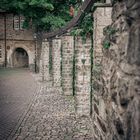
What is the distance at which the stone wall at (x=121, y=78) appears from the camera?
7.31ft

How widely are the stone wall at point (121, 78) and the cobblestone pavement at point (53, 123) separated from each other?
446cm

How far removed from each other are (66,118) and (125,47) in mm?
7679

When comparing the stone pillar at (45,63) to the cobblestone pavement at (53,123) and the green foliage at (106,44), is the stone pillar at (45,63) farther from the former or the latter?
the green foliage at (106,44)

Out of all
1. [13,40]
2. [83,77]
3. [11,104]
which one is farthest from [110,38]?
[13,40]

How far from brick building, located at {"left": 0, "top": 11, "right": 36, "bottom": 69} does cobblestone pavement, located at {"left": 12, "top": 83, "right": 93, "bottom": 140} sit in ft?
64.6


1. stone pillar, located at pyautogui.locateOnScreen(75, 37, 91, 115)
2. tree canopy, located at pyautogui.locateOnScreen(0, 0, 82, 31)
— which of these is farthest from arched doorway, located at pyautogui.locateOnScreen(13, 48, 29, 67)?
stone pillar, located at pyautogui.locateOnScreen(75, 37, 91, 115)

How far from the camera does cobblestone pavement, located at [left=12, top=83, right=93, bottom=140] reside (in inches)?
311

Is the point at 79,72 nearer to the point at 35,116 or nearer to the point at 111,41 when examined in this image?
the point at 35,116

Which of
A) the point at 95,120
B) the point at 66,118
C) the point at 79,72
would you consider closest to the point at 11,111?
the point at 66,118

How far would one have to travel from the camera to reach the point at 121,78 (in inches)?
104

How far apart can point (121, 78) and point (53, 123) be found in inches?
272

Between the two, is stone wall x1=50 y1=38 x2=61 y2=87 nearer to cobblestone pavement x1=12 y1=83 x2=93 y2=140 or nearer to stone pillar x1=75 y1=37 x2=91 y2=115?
cobblestone pavement x1=12 y1=83 x2=93 y2=140

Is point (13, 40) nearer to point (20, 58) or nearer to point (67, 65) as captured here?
point (20, 58)

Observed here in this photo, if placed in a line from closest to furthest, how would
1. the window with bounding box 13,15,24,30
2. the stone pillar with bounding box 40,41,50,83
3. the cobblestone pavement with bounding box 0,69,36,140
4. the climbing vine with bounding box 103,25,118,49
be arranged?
the climbing vine with bounding box 103,25,118,49 → the cobblestone pavement with bounding box 0,69,36,140 → the stone pillar with bounding box 40,41,50,83 → the window with bounding box 13,15,24,30
